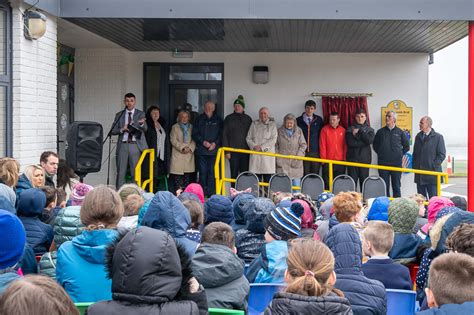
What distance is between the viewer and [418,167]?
1192 cm

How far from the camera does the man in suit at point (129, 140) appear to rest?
34.9 feet

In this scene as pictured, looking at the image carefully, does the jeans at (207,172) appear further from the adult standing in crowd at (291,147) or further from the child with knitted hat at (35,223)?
the child with knitted hat at (35,223)

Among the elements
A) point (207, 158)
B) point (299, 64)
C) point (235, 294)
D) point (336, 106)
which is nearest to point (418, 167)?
point (336, 106)

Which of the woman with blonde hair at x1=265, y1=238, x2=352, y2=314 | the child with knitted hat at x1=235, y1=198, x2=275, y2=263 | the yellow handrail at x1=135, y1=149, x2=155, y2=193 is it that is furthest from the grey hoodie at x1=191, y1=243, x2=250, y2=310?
the yellow handrail at x1=135, y1=149, x2=155, y2=193

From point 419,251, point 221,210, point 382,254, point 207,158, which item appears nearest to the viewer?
point 382,254

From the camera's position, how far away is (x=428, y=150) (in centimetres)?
1173

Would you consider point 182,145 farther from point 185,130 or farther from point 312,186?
point 312,186

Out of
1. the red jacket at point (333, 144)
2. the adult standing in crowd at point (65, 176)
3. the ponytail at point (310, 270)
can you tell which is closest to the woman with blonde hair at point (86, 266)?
the ponytail at point (310, 270)

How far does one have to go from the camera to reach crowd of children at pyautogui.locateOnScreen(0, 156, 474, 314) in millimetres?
2438

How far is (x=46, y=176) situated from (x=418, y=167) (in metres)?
Result: 6.76

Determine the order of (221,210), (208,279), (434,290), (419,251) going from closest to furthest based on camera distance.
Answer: (434,290), (208,279), (419,251), (221,210)

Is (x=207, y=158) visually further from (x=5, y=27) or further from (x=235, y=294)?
(x=235, y=294)

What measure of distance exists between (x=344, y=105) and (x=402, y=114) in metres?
1.12

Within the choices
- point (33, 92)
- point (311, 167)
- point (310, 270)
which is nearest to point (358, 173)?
point (311, 167)
